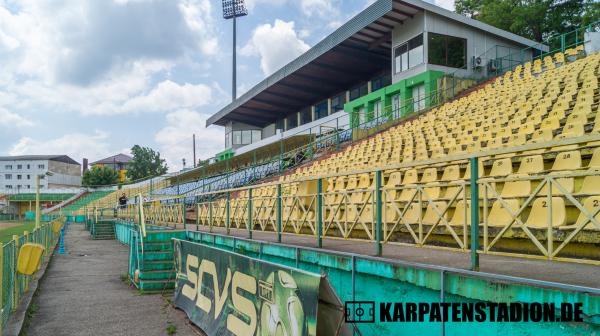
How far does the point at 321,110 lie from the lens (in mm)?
39469

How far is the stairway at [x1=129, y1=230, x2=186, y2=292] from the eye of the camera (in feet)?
36.9

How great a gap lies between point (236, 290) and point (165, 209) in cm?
1212

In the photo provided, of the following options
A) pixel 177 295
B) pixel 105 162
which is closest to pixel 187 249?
pixel 177 295

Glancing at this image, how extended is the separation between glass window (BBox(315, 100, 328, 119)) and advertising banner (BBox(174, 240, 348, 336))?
30.5 meters

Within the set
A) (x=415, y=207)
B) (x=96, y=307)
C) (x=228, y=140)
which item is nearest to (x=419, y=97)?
(x=415, y=207)

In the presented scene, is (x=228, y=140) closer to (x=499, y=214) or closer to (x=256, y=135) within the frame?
(x=256, y=135)

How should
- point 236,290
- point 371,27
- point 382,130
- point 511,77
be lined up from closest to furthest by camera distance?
point 236,290
point 511,77
point 382,130
point 371,27

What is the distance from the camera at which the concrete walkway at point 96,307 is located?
8.09 m

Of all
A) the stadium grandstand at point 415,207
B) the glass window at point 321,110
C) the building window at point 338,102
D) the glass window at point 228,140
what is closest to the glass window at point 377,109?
the stadium grandstand at point 415,207

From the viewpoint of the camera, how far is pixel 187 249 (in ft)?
29.6

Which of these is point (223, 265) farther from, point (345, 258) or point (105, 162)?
point (105, 162)

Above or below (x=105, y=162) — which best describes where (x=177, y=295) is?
below

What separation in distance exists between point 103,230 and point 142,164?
6097 cm

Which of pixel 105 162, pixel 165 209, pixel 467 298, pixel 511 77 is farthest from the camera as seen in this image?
pixel 105 162
